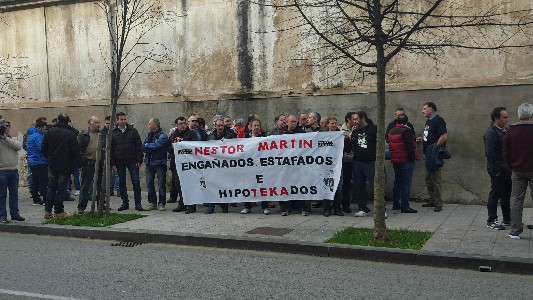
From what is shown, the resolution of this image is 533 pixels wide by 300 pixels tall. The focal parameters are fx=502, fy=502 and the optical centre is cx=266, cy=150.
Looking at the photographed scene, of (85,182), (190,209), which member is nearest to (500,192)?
(190,209)

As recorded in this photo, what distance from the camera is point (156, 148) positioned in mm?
10867

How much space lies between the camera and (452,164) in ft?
37.4

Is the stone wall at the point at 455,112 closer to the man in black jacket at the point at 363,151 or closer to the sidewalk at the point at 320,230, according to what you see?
the sidewalk at the point at 320,230

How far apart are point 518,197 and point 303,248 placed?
131 inches

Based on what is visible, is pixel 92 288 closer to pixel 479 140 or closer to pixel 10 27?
pixel 479 140

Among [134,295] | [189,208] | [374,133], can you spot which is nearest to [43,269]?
[134,295]

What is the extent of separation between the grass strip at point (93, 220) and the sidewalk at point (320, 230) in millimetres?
270

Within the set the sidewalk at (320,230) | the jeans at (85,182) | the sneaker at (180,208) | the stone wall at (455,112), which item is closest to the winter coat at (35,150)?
the sidewalk at (320,230)

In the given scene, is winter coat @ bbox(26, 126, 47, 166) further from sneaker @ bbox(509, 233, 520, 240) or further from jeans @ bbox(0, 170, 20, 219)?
sneaker @ bbox(509, 233, 520, 240)

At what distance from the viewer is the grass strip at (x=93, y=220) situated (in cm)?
936

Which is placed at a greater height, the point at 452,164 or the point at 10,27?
the point at 10,27

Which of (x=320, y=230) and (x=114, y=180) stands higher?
(x=114, y=180)

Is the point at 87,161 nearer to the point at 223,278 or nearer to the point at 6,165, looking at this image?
the point at 6,165

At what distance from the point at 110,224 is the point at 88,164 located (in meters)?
2.03
